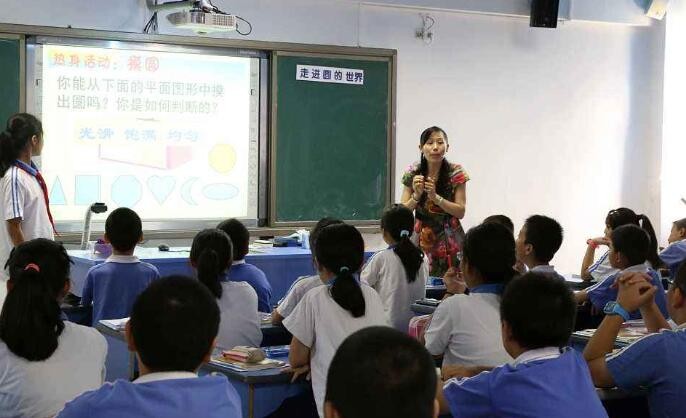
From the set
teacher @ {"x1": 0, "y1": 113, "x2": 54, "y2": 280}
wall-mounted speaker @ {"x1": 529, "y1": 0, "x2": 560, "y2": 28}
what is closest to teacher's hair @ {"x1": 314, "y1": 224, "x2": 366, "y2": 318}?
teacher @ {"x1": 0, "y1": 113, "x2": 54, "y2": 280}

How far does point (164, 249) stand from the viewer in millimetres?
5965

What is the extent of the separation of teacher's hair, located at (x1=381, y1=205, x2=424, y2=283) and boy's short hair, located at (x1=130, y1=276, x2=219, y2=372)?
2.69 m

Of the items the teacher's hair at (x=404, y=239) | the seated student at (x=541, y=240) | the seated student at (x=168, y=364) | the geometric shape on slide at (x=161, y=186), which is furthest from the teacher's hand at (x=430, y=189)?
the seated student at (x=168, y=364)

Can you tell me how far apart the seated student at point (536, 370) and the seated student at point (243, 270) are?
212cm

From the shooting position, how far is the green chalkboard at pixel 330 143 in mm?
6793

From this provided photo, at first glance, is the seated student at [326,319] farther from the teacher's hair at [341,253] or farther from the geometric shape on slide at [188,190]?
the geometric shape on slide at [188,190]

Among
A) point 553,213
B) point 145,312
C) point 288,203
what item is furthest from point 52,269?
point 553,213

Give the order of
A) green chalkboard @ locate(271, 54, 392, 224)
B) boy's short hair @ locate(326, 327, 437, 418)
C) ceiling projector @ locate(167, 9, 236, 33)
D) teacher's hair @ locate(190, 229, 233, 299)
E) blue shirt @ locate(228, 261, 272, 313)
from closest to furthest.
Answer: boy's short hair @ locate(326, 327, 437, 418) < teacher's hair @ locate(190, 229, 233, 299) < blue shirt @ locate(228, 261, 272, 313) < ceiling projector @ locate(167, 9, 236, 33) < green chalkboard @ locate(271, 54, 392, 224)

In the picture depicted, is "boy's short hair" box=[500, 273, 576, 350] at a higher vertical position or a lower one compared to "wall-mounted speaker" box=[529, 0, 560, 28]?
lower

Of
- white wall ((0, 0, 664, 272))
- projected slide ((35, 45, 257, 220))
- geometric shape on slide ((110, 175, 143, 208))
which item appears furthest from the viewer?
white wall ((0, 0, 664, 272))

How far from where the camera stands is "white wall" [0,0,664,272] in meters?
7.05

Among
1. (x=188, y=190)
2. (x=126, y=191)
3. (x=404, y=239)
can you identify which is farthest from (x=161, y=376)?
(x=188, y=190)

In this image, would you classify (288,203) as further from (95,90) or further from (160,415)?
(160,415)

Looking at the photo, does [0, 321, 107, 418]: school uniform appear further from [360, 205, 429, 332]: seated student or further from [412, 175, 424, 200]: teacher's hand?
[412, 175, 424, 200]: teacher's hand
